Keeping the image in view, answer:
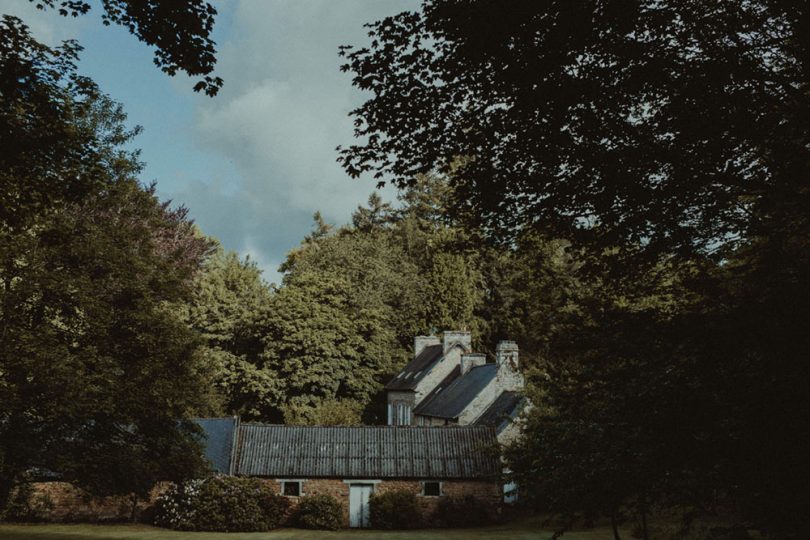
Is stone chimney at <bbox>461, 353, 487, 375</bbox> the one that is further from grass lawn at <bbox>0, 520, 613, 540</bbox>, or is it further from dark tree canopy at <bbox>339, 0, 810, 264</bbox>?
dark tree canopy at <bbox>339, 0, 810, 264</bbox>

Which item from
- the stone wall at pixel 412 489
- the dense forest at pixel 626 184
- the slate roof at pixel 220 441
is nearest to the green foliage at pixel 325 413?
the stone wall at pixel 412 489

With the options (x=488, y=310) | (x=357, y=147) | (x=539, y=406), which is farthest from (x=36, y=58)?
(x=488, y=310)

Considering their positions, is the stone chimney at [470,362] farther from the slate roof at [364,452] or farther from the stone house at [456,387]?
the slate roof at [364,452]

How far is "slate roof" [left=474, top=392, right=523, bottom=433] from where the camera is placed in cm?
3503

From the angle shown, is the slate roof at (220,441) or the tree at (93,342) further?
the slate roof at (220,441)

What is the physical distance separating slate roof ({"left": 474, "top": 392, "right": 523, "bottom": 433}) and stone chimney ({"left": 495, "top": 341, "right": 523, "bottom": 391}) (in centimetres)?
70

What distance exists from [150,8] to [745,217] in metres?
9.00

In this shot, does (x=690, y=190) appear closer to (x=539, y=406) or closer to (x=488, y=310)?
(x=539, y=406)

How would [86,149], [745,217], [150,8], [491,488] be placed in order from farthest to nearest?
1. [491,488]
2. [86,149]
3. [150,8]
4. [745,217]

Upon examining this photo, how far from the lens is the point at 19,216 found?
12.8 metres

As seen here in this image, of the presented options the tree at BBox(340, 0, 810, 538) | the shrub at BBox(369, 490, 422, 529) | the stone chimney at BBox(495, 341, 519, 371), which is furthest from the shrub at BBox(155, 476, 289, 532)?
the tree at BBox(340, 0, 810, 538)

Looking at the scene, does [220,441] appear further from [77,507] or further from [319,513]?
[77,507]

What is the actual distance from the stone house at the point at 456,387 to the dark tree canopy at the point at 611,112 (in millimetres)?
25340

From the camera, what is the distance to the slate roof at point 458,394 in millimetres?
39844
